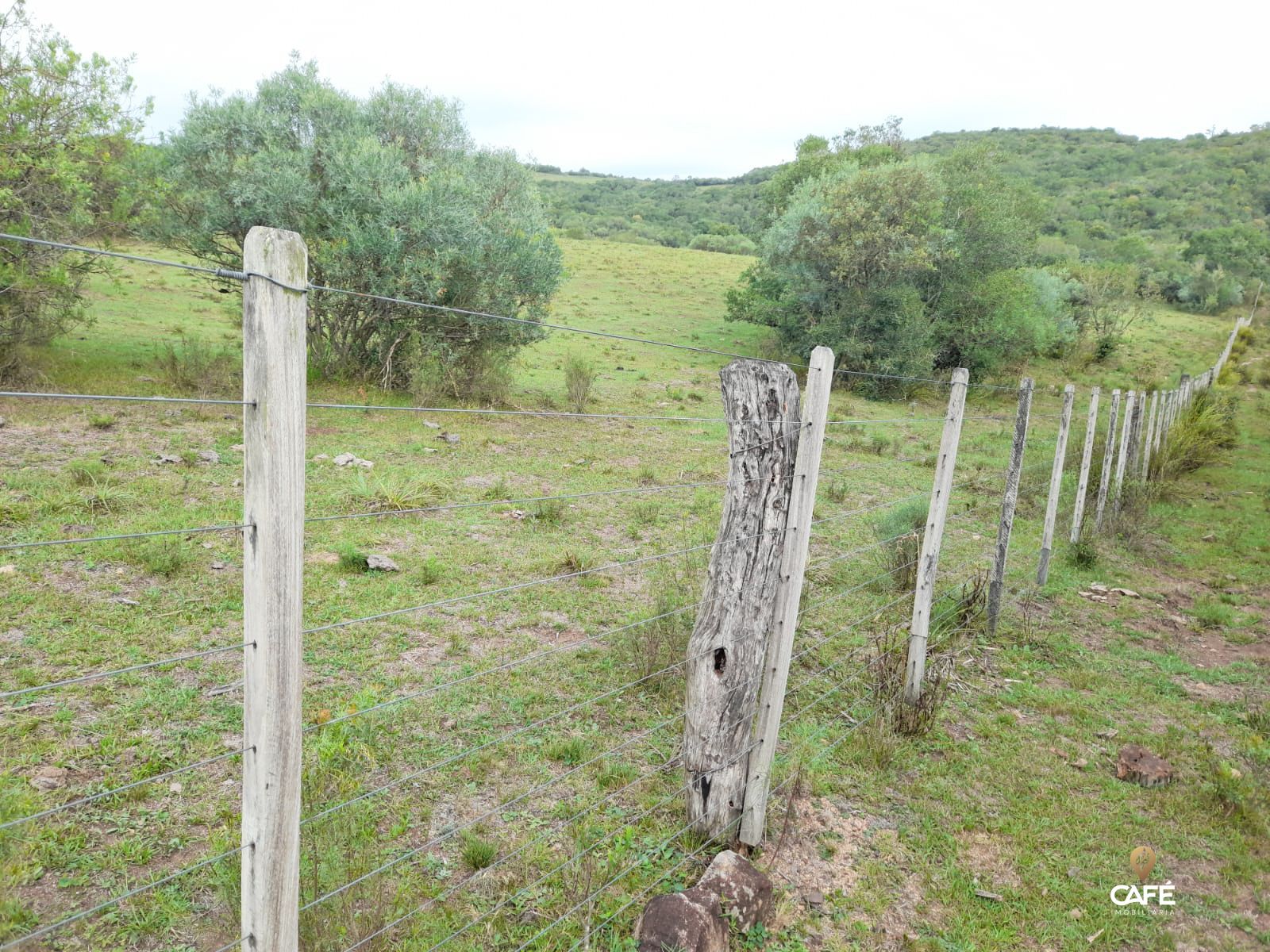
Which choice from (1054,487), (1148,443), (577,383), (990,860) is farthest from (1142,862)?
(577,383)

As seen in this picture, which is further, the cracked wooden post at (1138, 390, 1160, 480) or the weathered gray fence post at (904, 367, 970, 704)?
the cracked wooden post at (1138, 390, 1160, 480)

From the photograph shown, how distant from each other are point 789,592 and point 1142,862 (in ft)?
7.42

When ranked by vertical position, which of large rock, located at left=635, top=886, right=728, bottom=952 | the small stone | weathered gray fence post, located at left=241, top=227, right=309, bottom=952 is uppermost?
weathered gray fence post, located at left=241, top=227, right=309, bottom=952

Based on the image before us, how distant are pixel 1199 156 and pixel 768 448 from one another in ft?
426

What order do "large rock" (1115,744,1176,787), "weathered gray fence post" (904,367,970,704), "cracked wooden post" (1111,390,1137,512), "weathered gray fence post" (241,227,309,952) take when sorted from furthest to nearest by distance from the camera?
"cracked wooden post" (1111,390,1137,512)
"weathered gray fence post" (904,367,970,704)
"large rock" (1115,744,1176,787)
"weathered gray fence post" (241,227,309,952)

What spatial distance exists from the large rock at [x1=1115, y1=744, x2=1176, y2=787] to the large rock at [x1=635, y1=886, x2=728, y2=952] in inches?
123

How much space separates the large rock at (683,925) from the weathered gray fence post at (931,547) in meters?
2.53

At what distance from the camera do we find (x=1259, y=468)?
14016mm

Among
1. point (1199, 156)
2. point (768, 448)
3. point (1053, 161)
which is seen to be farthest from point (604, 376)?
point (1199, 156)

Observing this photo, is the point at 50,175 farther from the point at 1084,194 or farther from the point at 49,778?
the point at 1084,194

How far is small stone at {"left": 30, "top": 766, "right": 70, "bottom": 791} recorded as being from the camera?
3521mm

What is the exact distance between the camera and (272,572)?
1.73 metres

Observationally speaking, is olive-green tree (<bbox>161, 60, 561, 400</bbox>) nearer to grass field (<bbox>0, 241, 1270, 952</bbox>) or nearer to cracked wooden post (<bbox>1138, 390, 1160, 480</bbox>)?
grass field (<bbox>0, 241, 1270, 952</bbox>)

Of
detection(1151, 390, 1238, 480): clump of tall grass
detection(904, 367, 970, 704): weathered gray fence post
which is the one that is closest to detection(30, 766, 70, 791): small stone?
detection(904, 367, 970, 704): weathered gray fence post
